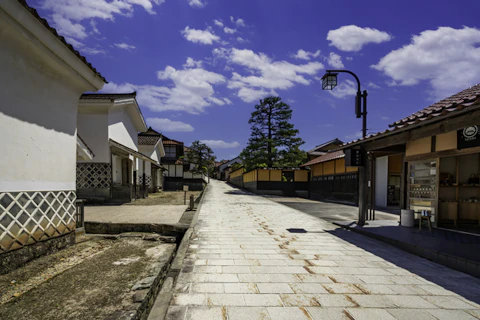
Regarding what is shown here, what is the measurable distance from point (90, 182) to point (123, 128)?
467 cm

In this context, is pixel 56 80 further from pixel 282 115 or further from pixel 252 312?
pixel 282 115

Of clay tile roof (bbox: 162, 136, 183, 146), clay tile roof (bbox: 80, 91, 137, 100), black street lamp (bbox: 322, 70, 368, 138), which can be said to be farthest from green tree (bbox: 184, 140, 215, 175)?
black street lamp (bbox: 322, 70, 368, 138)

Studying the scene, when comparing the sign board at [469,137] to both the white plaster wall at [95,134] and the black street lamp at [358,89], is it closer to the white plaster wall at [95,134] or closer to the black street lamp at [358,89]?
the black street lamp at [358,89]


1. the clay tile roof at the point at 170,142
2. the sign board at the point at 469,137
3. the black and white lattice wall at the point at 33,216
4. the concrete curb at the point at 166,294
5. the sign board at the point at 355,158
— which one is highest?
the clay tile roof at the point at 170,142

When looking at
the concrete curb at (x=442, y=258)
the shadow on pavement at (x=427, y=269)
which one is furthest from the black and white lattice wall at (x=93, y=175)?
the concrete curb at (x=442, y=258)

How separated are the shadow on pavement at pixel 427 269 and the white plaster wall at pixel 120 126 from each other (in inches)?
569

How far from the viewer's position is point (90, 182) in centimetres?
1532

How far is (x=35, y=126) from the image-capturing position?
5.09m

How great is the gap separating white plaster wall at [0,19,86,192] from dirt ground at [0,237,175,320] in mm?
1482

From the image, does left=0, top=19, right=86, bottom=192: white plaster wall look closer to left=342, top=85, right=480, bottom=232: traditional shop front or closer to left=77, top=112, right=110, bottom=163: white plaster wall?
left=342, top=85, right=480, bottom=232: traditional shop front

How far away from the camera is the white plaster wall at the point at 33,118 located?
4.45 metres

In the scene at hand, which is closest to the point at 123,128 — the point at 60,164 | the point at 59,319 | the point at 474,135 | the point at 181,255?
the point at 60,164

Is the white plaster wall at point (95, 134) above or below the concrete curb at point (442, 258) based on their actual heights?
above

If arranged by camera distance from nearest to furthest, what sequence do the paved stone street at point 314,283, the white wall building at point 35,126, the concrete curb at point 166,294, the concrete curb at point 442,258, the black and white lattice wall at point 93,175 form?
the concrete curb at point 166,294
the paved stone street at point 314,283
the white wall building at point 35,126
the concrete curb at point 442,258
the black and white lattice wall at point 93,175
